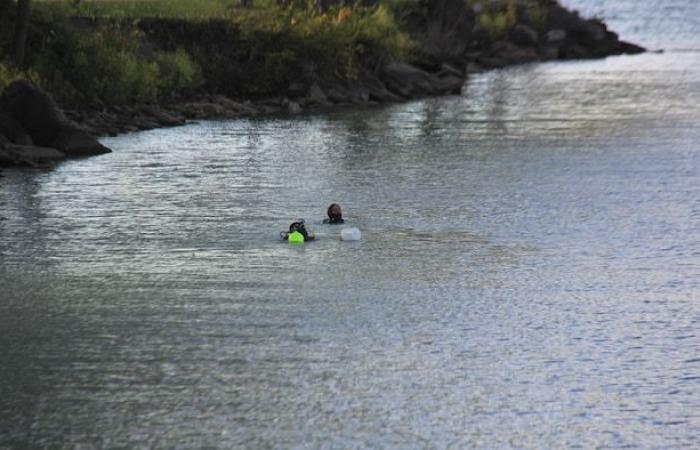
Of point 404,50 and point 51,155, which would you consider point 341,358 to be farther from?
point 404,50

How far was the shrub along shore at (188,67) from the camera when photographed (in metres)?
28.6

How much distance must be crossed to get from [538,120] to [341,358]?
25738mm

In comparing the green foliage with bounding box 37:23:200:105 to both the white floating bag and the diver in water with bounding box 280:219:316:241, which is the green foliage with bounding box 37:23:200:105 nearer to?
the diver in water with bounding box 280:219:316:241

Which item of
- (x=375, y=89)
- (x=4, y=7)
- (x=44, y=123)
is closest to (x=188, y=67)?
(x=4, y=7)

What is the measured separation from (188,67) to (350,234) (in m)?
22.9

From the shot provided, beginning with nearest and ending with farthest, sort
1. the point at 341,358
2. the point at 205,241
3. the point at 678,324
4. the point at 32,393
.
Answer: the point at 32,393
the point at 341,358
the point at 678,324
the point at 205,241

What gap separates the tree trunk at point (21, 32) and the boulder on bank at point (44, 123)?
5996mm

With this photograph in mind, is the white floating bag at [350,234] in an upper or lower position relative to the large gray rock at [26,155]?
upper

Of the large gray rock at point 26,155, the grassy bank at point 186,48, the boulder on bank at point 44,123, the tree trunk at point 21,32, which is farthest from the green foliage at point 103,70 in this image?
the large gray rock at point 26,155

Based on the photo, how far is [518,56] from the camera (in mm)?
66000

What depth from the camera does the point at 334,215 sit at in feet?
60.7

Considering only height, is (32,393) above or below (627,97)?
above

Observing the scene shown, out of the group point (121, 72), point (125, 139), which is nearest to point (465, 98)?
point (121, 72)

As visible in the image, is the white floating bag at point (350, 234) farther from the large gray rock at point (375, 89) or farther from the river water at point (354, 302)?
the large gray rock at point (375, 89)
